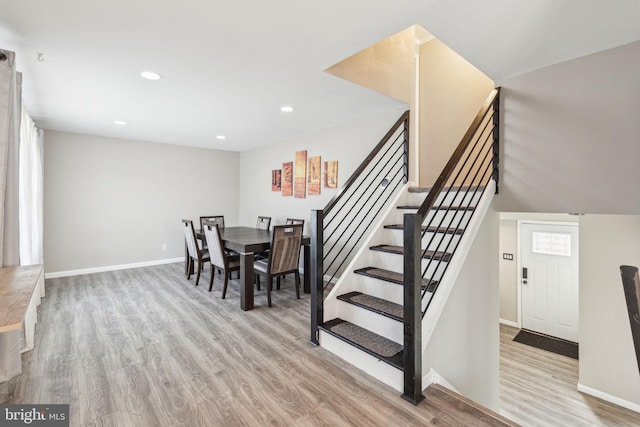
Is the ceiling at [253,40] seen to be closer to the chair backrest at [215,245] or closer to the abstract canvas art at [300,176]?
the chair backrest at [215,245]

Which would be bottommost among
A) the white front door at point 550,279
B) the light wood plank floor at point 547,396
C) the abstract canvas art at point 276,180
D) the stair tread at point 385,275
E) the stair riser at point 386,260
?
the light wood plank floor at point 547,396

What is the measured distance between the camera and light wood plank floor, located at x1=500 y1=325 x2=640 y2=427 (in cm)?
344

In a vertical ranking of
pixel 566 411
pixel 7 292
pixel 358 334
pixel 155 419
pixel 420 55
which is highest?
pixel 420 55

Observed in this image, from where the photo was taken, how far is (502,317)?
6379 millimetres

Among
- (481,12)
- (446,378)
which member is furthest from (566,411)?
(481,12)

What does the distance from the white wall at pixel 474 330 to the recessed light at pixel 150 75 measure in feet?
10.5

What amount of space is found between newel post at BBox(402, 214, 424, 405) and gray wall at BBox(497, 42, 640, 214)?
145cm

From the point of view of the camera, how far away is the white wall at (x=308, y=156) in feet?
13.5

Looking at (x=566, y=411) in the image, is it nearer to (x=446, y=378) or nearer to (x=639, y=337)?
(x=446, y=378)

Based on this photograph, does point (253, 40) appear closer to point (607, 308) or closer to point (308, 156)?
point (308, 156)

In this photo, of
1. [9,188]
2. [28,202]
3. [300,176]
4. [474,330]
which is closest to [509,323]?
[474,330]

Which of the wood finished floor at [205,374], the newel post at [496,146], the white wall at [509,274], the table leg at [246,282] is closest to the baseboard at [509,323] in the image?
the white wall at [509,274]

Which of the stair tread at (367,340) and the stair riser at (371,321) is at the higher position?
the stair riser at (371,321)

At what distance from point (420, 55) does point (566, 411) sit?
5.17 meters
